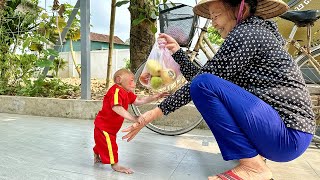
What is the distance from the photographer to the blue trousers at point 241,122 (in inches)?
52.4

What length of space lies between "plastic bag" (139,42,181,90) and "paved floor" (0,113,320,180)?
0.50 metres

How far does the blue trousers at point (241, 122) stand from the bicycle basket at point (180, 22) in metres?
1.10

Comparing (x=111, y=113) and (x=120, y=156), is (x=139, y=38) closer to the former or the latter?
(x=120, y=156)

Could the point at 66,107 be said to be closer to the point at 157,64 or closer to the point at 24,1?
the point at 157,64

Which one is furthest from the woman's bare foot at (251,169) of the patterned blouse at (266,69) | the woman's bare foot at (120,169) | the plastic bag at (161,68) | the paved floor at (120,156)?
the plastic bag at (161,68)

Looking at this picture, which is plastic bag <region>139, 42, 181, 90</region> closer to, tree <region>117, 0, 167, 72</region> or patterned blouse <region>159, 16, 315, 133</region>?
patterned blouse <region>159, 16, 315, 133</region>

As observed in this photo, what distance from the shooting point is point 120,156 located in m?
2.11

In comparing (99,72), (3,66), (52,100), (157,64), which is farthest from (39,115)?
(99,72)

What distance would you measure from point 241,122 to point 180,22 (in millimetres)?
1311

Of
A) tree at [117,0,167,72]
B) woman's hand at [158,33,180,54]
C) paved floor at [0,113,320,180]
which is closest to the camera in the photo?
paved floor at [0,113,320,180]

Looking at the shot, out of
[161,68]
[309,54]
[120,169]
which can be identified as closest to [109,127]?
[120,169]

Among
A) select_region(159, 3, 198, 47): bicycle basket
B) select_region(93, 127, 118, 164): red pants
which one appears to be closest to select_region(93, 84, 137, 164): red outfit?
select_region(93, 127, 118, 164): red pants

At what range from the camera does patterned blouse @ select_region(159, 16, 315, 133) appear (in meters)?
1.35

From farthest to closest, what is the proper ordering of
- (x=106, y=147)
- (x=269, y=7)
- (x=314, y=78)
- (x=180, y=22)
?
(x=314, y=78), (x=180, y=22), (x=106, y=147), (x=269, y=7)
